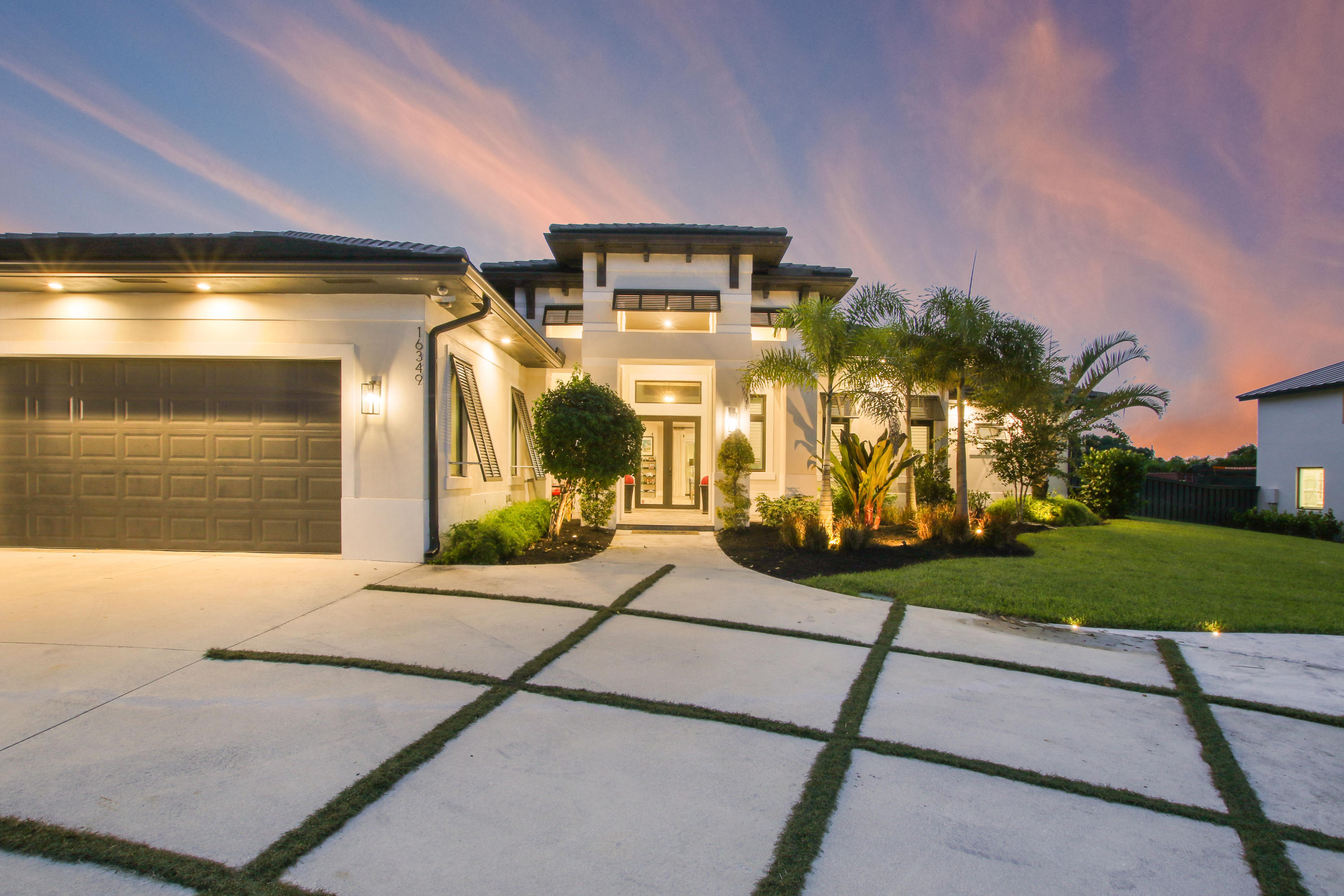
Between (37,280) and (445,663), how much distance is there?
8034 mm

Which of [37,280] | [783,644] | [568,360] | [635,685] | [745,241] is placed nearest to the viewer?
[635,685]

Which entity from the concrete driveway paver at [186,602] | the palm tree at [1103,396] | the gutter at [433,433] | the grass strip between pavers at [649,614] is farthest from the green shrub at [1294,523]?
the concrete driveway paver at [186,602]

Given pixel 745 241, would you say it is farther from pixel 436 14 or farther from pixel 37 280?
pixel 37 280

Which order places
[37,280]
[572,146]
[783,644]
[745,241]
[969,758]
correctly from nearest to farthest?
1. [969,758]
2. [783,644]
3. [37,280]
4. [745,241]
5. [572,146]

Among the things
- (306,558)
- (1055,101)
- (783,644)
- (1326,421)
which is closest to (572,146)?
(1055,101)

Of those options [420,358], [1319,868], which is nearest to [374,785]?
→ [1319,868]

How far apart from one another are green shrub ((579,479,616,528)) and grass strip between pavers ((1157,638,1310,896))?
7.99 m

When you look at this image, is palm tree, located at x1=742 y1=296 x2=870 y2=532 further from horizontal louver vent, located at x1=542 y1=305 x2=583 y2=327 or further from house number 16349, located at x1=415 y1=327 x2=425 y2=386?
horizontal louver vent, located at x1=542 y1=305 x2=583 y2=327

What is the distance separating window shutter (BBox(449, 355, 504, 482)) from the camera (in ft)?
28.6

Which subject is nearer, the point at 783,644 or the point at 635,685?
the point at 635,685

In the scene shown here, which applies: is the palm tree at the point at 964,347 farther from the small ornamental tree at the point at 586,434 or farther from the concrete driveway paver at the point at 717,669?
the concrete driveway paver at the point at 717,669

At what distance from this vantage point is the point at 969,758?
291 centimetres

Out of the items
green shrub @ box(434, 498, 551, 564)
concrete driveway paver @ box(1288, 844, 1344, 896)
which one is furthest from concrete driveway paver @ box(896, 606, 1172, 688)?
green shrub @ box(434, 498, 551, 564)

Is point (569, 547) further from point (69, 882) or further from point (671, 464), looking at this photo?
point (69, 882)
